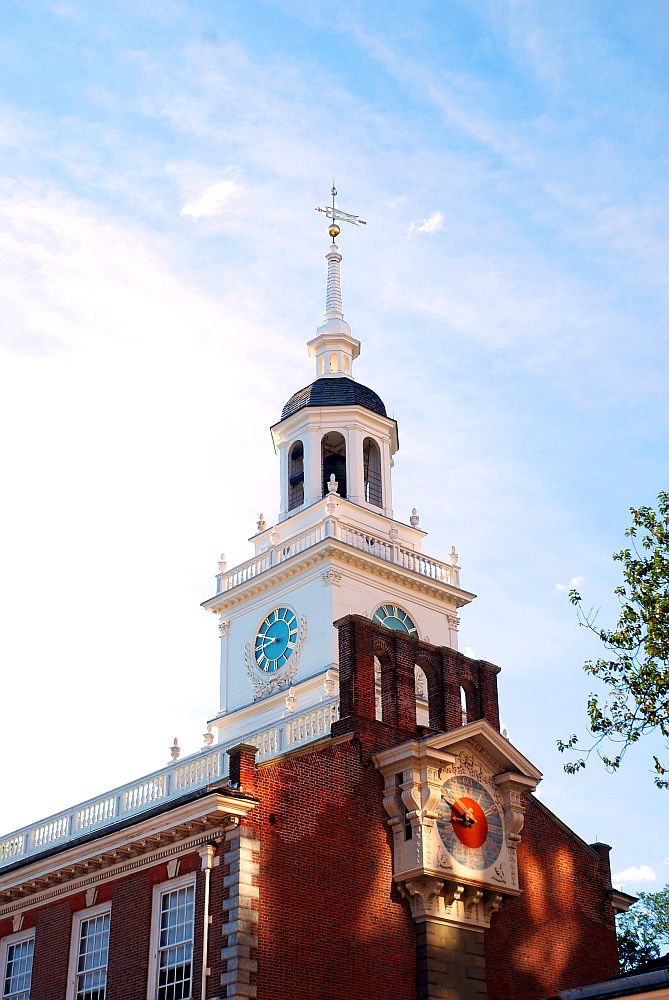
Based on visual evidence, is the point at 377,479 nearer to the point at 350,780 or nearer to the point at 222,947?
the point at 350,780

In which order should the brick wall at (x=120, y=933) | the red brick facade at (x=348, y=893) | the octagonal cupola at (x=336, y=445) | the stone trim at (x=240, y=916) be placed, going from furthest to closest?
the octagonal cupola at (x=336, y=445)
the brick wall at (x=120, y=933)
the red brick facade at (x=348, y=893)
the stone trim at (x=240, y=916)

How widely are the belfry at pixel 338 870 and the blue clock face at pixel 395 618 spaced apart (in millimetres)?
13298

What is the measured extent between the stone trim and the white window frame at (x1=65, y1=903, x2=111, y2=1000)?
166 inches

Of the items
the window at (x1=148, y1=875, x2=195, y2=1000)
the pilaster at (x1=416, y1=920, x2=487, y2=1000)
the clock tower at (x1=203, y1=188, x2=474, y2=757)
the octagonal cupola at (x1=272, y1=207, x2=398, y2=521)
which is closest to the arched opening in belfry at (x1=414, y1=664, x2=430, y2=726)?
the clock tower at (x1=203, y1=188, x2=474, y2=757)

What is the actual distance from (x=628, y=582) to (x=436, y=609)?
2187 cm

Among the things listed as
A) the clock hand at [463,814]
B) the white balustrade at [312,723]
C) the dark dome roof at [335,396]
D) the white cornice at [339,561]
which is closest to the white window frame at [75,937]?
the white balustrade at [312,723]

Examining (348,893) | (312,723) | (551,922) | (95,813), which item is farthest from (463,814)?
(95,813)

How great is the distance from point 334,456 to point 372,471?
5.65 ft

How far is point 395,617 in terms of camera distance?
48.3 metres

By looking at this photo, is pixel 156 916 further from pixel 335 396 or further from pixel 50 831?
pixel 335 396

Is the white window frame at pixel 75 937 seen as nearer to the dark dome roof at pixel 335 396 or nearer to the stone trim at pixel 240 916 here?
the stone trim at pixel 240 916

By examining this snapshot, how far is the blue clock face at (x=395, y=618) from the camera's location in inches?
1877

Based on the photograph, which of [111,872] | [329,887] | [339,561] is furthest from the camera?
[339,561]

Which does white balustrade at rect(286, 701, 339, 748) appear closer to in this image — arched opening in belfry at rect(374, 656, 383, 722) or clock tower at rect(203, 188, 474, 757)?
arched opening in belfry at rect(374, 656, 383, 722)
